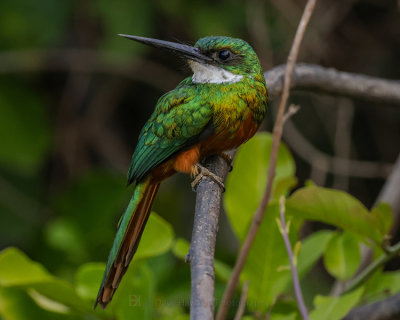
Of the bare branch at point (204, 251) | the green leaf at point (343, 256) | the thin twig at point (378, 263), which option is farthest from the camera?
the green leaf at point (343, 256)

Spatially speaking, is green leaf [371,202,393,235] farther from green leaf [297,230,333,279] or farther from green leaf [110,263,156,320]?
green leaf [110,263,156,320]

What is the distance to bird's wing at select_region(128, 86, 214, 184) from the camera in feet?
6.74

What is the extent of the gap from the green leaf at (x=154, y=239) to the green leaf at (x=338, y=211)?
311mm

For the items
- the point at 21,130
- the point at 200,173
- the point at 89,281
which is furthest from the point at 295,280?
the point at 21,130

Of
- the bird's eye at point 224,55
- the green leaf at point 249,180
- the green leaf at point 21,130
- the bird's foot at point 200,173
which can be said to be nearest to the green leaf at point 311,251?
the green leaf at point 249,180

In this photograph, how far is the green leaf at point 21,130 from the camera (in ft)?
11.7

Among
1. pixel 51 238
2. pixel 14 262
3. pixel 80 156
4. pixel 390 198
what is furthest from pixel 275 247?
pixel 80 156

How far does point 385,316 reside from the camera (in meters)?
1.62

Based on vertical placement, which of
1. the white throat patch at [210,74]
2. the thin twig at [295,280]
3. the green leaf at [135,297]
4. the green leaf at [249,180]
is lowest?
the thin twig at [295,280]

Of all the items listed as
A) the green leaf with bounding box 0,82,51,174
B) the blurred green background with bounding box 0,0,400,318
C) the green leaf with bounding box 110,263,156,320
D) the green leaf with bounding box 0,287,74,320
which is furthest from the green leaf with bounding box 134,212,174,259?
the green leaf with bounding box 0,82,51,174

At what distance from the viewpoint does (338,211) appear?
1.59 m

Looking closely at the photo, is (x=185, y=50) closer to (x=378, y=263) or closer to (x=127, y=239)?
(x=127, y=239)

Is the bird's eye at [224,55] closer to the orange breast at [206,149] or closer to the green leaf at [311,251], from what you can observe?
the orange breast at [206,149]

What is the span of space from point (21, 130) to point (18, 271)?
210 centimetres
